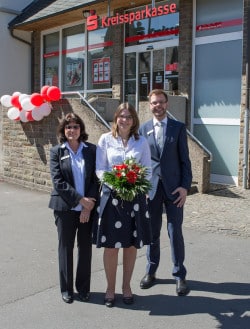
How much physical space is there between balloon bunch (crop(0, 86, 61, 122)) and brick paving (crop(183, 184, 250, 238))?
3.49 m

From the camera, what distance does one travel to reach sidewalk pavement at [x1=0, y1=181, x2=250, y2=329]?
3.94 m

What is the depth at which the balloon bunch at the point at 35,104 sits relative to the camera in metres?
9.89

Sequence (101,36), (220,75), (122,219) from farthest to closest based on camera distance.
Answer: (101,36), (220,75), (122,219)

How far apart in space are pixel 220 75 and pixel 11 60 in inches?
340

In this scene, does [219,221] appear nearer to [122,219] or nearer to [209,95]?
[122,219]

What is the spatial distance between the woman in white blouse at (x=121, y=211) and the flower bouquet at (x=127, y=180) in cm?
11

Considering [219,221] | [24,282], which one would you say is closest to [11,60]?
[219,221]

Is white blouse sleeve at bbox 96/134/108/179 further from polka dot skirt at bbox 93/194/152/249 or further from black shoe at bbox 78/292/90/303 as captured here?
black shoe at bbox 78/292/90/303

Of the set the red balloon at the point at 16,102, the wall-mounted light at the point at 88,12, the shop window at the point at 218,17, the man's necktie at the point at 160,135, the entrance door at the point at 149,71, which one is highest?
the wall-mounted light at the point at 88,12

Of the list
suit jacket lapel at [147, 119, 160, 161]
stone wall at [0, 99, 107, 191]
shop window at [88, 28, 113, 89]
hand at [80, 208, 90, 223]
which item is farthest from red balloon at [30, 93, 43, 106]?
hand at [80, 208, 90, 223]

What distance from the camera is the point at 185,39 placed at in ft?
38.4

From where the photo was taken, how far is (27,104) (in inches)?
396

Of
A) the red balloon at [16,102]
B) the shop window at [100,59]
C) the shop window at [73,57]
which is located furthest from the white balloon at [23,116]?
the shop window at [73,57]

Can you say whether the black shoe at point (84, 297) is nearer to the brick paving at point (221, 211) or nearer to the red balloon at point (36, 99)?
the brick paving at point (221, 211)
